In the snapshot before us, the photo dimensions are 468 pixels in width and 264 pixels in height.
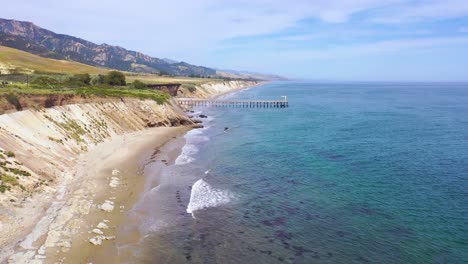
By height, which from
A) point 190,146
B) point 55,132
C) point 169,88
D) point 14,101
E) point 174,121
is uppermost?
point 14,101

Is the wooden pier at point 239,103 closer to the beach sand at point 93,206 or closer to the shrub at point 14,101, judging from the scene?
the beach sand at point 93,206

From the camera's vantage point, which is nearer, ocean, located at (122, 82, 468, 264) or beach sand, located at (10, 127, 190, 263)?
beach sand, located at (10, 127, 190, 263)

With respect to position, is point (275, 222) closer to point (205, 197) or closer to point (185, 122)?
point (205, 197)

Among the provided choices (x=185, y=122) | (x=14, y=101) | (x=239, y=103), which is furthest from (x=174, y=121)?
(x=239, y=103)

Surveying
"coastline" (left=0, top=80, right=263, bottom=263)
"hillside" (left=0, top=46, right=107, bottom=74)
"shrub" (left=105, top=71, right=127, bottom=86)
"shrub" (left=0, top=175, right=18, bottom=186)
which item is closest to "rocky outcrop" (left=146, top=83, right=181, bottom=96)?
"shrub" (left=105, top=71, right=127, bottom=86)

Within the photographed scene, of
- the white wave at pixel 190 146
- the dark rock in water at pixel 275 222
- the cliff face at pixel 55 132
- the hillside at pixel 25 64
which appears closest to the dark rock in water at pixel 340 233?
the dark rock in water at pixel 275 222

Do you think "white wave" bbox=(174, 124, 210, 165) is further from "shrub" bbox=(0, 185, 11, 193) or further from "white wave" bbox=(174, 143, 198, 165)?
"shrub" bbox=(0, 185, 11, 193)
